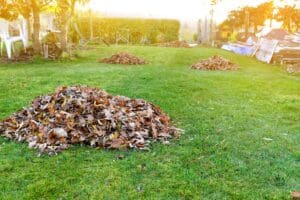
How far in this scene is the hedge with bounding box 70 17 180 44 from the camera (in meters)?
21.4

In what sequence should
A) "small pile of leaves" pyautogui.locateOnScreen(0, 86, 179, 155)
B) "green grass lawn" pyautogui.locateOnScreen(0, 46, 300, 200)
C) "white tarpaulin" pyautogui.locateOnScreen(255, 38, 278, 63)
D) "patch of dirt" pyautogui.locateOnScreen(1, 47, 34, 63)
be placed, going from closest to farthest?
"green grass lawn" pyautogui.locateOnScreen(0, 46, 300, 200) < "small pile of leaves" pyautogui.locateOnScreen(0, 86, 179, 155) < "patch of dirt" pyautogui.locateOnScreen(1, 47, 34, 63) < "white tarpaulin" pyautogui.locateOnScreen(255, 38, 278, 63)

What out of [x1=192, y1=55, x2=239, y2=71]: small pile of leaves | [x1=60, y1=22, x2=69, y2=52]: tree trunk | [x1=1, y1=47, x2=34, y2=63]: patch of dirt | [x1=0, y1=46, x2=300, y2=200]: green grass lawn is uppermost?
[x1=60, y1=22, x2=69, y2=52]: tree trunk

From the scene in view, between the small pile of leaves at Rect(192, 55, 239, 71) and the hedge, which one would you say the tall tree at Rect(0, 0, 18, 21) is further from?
the hedge

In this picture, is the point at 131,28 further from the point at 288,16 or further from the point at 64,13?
the point at 64,13

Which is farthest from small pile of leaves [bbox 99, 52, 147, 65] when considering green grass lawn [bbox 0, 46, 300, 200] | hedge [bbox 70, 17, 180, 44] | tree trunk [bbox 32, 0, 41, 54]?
hedge [bbox 70, 17, 180, 44]

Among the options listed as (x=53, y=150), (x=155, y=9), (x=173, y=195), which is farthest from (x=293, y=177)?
(x=155, y=9)

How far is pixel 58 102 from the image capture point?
198 inches

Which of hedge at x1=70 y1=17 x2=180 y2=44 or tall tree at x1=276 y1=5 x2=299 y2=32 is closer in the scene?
tall tree at x1=276 y1=5 x2=299 y2=32

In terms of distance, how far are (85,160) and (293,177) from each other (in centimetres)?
219

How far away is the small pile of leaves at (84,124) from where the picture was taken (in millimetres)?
4520

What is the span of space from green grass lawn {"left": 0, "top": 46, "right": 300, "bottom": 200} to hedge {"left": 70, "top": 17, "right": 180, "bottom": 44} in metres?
13.6

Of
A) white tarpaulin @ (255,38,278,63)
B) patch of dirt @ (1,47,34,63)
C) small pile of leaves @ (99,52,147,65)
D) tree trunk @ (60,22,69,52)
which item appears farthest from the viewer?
white tarpaulin @ (255,38,278,63)

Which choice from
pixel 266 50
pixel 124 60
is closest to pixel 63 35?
pixel 124 60

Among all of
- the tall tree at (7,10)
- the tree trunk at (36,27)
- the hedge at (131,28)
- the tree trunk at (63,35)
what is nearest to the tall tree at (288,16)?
the hedge at (131,28)
